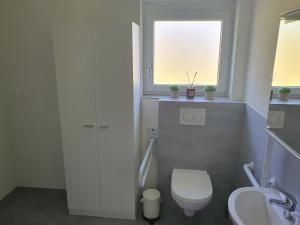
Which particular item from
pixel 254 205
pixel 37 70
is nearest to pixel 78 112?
pixel 37 70

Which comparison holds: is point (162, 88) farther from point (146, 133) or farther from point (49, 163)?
point (49, 163)

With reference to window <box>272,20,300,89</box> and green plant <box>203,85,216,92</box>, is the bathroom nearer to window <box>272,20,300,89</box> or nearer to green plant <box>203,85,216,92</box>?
green plant <box>203,85,216,92</box>

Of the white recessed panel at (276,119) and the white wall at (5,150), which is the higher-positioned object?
the white recessed panel at (276,119)

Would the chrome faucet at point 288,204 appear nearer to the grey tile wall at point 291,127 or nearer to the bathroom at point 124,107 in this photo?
the grey tile wall at point 291,127

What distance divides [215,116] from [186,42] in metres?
0.83

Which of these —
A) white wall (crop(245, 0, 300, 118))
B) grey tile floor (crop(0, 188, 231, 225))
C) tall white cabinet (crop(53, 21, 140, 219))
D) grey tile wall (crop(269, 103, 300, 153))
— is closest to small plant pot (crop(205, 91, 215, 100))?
white wall (crop(245, 0, 300, 118))

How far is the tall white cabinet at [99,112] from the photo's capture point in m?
1.97

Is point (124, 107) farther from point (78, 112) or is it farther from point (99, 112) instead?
point (78, 112)

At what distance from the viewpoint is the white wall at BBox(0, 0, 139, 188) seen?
7.52 ft

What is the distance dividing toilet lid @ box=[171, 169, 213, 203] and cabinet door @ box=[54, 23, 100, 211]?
78 centimetres

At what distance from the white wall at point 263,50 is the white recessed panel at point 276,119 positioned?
0.15m

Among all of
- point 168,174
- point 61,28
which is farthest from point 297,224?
point 61,28

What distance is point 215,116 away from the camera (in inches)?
90.1

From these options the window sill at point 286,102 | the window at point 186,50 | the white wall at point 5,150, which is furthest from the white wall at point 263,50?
the white wall at point 5,150
